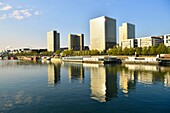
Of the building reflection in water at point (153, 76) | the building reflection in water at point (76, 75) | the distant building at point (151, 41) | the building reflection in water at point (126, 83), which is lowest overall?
the building reflection in water at point (76, 75)

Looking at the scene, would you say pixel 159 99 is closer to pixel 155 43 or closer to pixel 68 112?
pixel 68 112

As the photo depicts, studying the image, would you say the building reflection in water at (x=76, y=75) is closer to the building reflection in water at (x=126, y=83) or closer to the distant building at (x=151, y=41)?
the building reflection in water at (x=126, y=83)

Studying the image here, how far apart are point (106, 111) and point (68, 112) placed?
3.93m

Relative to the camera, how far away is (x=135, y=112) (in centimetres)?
1862

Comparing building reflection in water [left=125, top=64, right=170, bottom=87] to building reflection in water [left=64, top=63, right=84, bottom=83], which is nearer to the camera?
building reflection in water [left=125, top=64, right=170, bottom=87]

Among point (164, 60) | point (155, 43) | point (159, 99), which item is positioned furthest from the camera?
point (155, 43)

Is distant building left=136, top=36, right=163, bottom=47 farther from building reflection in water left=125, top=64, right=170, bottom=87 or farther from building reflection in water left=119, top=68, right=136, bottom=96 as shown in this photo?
building reflection in water left=119, top=68, right=136, bottom=96

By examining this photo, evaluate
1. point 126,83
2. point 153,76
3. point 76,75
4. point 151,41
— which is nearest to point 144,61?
point 153,76

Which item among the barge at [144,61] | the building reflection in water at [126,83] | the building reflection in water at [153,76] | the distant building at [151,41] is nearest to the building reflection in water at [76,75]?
the building reflection in water at [126,83]

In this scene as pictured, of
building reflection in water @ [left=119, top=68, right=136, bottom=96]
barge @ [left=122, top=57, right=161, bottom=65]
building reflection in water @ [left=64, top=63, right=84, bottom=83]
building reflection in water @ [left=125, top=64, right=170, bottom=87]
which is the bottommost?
building reflection in water @ [left=64, top=63, right=84, bottom=83]

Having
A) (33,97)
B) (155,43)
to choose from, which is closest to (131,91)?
(33,97)

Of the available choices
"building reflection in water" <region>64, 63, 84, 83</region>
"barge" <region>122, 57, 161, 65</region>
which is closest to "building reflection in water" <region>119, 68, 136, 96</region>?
"building reflection in water" <region>64, 63, 84, 83</region>

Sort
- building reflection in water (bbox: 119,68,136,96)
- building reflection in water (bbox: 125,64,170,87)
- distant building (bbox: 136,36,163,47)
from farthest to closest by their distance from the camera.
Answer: distant building (bbox: 136,36,163,47) → building reflection in water (bbox: 125,64,170,87) → building reflection in water (bbox: 119,68,136,96)

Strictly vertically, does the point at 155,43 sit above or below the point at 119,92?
above
